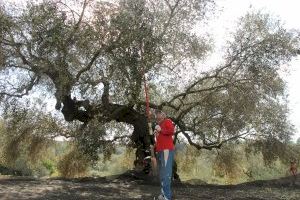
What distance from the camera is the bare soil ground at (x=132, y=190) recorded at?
14094mm

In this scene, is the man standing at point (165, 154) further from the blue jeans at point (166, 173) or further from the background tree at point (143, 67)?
the background tree at point (143, 67)

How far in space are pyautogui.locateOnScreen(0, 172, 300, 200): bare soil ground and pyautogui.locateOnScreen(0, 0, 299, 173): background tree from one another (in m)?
2.13

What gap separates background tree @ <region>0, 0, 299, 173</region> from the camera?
16.8 metres

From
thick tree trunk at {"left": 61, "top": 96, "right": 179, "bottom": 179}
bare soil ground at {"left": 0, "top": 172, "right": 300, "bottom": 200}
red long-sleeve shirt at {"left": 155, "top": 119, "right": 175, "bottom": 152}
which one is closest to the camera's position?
red long-sleeve shirt at {"left": 155, "top": 119, "right": 175, "bottom": 152}

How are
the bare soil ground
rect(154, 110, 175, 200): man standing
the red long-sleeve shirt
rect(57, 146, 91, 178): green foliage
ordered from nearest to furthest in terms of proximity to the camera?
the red long-sleeve shirt → rect(154, 110, 175, 200): man standing → the bare soil ground → rect(57, 146, 91, 178): green foliage

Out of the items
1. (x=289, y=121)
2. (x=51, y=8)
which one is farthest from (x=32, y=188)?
(x=289, y=121)

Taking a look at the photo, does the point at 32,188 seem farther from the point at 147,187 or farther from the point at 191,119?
the point at 191,119

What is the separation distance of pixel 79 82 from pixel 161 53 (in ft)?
11.1

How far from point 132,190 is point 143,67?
431cm

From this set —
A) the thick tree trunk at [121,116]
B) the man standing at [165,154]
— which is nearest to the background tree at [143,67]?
the thick tree trunk at [121,116]

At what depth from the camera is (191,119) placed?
78.0ft

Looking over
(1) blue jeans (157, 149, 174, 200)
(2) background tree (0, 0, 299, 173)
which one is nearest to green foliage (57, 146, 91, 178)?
(2) background tree (0, 0, 299, 173)

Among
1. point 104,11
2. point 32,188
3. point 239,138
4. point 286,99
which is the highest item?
point 104,11

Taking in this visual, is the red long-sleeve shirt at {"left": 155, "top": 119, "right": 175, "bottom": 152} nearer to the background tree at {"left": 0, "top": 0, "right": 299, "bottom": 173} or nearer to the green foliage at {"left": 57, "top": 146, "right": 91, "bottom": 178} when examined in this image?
the background tree at {"left": 0, "top": 0, "right": 299, "bottom": 173}
